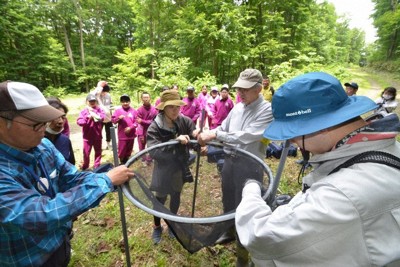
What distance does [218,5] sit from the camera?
44.9 feet

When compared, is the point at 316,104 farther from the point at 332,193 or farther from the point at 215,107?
the point at 215,107

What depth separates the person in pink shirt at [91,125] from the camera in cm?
501

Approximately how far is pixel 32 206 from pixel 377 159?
65.0 inches

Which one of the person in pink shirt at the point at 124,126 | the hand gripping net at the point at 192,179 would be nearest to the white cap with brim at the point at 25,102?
the hand gripping net at the point at 192,179

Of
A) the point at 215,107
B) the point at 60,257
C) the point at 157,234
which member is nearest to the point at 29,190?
the point at 60,257

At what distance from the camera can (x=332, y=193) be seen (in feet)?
2.64

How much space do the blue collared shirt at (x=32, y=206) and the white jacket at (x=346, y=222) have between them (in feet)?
3.35

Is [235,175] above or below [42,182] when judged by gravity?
below

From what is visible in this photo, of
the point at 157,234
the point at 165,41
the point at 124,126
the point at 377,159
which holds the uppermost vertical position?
the point at 165,41

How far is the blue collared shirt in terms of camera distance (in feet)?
3.73

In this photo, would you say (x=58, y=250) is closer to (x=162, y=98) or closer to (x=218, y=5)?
(x=162, y=98)

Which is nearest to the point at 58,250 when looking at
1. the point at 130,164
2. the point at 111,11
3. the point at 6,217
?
the point at 6,217

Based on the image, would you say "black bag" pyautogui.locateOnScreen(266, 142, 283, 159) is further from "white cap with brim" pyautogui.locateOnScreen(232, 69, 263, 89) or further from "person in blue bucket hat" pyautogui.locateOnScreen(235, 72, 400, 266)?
"person in blue bucket hat" pyautogui.locateOnScreen(235, 72, 400, 266)

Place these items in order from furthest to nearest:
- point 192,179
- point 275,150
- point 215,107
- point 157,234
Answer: point 215,107 < point 275,150 < point 157,234 < point 192,179
